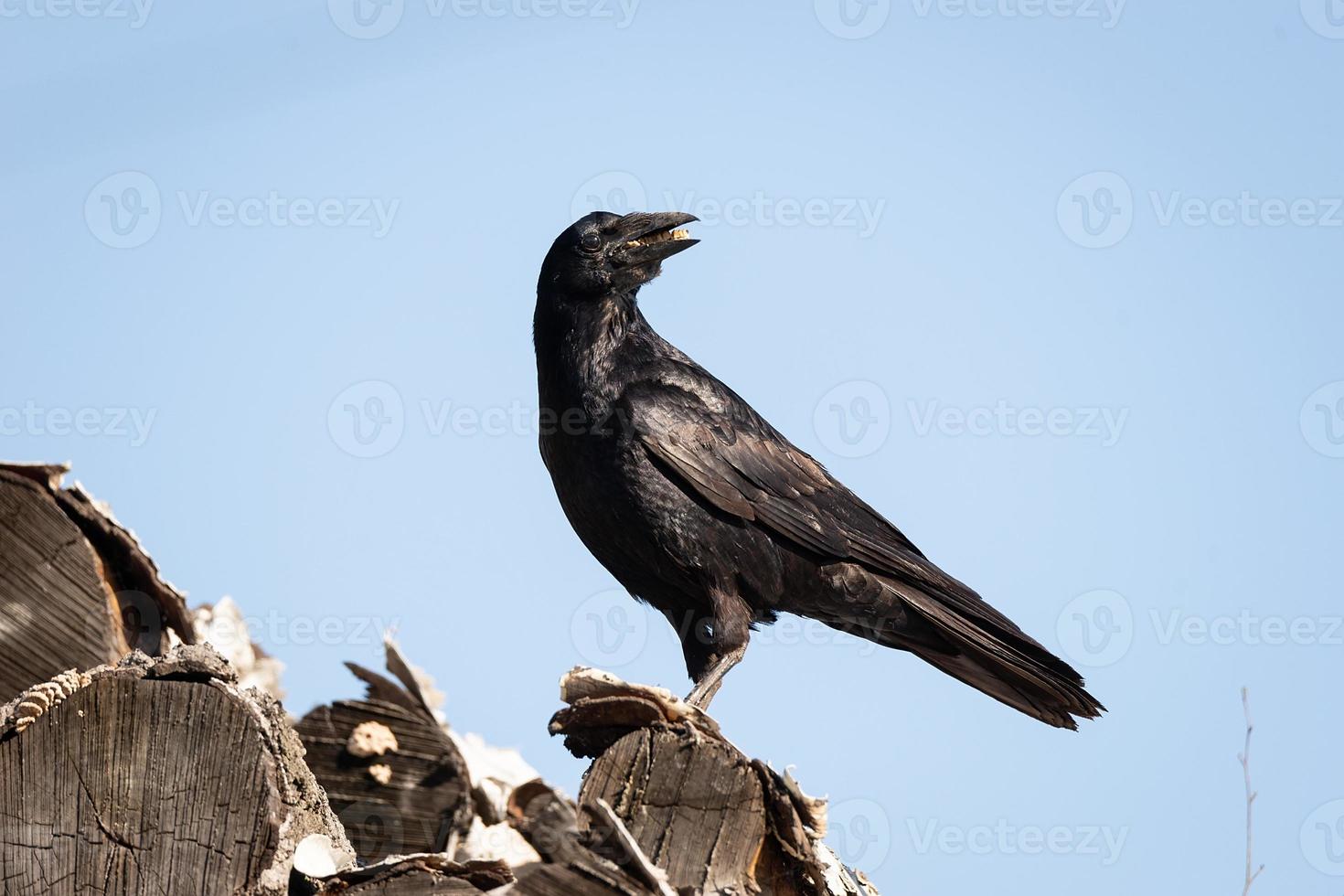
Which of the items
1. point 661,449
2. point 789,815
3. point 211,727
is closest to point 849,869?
point 789,815

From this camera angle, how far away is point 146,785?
3135 millimetres

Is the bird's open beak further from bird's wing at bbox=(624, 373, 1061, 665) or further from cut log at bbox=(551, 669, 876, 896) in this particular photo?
cut log at bbox=(551, 669, 876, 896)

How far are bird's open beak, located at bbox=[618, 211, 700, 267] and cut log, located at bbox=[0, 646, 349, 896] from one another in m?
→ 3.29

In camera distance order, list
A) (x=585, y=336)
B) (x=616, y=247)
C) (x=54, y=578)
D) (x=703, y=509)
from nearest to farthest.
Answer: (x=54, y=578), (x=703, y=509), (x=585, y=336), (x=616, y=247)

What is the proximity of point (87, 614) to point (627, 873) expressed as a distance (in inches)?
98.4

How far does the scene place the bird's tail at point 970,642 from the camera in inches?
223

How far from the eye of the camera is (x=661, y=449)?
5590 millimetres

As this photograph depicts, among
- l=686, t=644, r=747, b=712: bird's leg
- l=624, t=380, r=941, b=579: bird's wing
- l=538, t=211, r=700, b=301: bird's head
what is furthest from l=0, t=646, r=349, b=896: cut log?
l=538, t=211, r=700, b=301: bird's head

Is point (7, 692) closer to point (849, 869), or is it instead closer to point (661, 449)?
point (661, 449)

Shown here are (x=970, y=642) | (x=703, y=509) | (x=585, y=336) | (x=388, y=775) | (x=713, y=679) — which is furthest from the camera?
(x=585, y=336)

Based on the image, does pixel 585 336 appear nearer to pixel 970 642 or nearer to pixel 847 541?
pixel 847 541

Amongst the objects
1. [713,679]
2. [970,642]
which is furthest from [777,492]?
[970,642]

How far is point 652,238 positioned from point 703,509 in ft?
4.11

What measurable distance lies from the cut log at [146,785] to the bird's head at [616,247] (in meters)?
3.21
